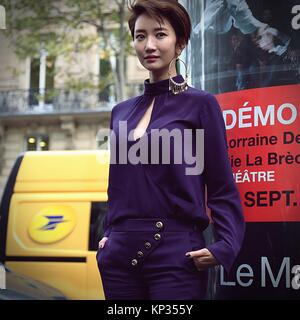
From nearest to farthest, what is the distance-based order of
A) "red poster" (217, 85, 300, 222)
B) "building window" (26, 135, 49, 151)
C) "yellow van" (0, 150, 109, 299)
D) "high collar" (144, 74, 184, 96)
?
1. "high collar" (144, 74, 184, 96)
2. "red poster" (217, 85, 300, 222)
3. "yellow van" (0, 150, 109, 299)
4. "building window" (26, 135, 49, 151)

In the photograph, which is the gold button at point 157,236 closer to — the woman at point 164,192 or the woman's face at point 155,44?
the woman at point 164,192

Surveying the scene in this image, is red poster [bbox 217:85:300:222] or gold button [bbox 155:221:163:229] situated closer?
gold button [bbox 155:221:163:229]

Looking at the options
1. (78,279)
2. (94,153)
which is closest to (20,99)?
(94,153)

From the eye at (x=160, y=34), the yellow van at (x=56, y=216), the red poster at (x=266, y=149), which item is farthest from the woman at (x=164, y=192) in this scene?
the yellow van at (x=56, y=216)

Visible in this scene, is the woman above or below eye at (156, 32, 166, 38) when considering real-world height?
below

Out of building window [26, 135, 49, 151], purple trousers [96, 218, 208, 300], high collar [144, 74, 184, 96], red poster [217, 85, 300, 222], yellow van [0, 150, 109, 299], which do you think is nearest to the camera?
purple trousers [96, 218, 208, 300]

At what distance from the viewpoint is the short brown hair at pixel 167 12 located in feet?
5.36

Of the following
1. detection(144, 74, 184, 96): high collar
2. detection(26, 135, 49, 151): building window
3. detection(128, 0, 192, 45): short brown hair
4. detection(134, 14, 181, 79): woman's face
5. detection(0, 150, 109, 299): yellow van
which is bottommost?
detection(0, 150, 109, 299): yellow van

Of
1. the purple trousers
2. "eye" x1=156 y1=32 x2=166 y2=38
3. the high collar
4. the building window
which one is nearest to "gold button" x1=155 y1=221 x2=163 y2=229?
the purple trousers

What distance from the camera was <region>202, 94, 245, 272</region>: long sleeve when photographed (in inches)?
62.9

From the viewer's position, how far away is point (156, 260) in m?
1.58

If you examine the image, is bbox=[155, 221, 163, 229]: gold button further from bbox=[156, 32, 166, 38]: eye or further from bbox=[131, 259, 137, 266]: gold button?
bbox=[156, 32, 166, 38]: eye

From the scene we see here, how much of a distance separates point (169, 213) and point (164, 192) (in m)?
0.06

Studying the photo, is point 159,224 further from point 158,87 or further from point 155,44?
point 155,44
